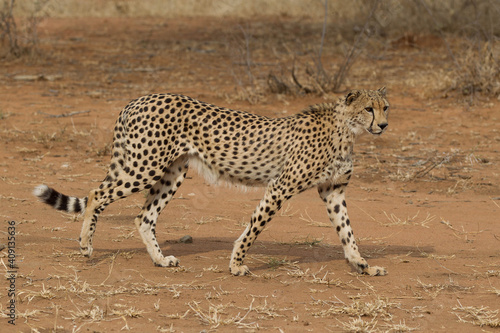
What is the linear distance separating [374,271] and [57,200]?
2.27 metres

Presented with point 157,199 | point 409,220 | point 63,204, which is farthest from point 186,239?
point 409,220

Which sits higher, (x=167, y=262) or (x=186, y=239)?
(x=167, y=262)

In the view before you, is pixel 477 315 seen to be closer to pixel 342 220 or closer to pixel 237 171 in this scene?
pixel 342 220

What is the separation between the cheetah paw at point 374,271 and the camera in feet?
16.5

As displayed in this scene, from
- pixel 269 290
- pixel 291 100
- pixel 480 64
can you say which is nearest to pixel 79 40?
pixel 291 100

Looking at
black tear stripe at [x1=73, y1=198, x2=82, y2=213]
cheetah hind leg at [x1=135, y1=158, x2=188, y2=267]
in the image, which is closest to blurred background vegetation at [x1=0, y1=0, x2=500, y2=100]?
cheetah hind leg at [x1=135, y1=158, x2=188, y2=267]

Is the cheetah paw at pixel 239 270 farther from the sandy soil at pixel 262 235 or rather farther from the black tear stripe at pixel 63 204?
the black tear stripe at pixel 63 204

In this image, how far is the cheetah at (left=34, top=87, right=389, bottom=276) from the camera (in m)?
5.06

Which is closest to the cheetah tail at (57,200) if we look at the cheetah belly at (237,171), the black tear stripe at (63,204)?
the black tear stripe at (63,204)

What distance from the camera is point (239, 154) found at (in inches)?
206

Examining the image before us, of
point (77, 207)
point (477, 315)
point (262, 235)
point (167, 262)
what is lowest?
point (262, 235)

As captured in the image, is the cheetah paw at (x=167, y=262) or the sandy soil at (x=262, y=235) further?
the cheetah paw at (x=167, y=262)

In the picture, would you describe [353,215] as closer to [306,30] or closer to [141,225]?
[141,225]

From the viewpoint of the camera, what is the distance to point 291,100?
37.1 ft
